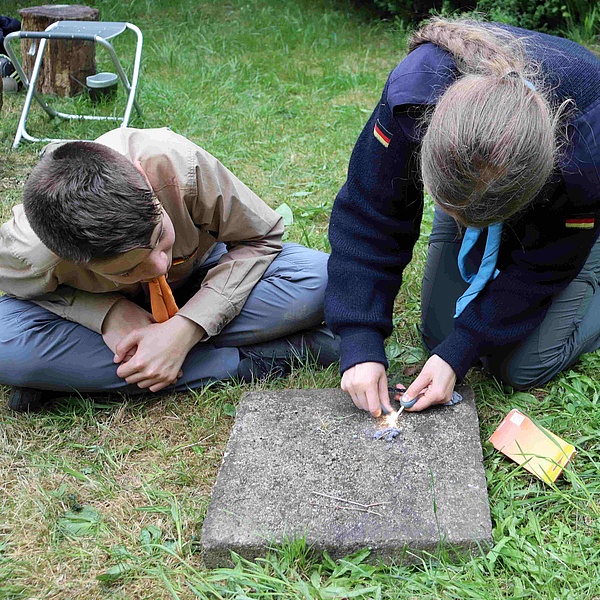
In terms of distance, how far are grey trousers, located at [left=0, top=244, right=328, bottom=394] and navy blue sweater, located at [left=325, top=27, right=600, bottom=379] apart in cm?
23

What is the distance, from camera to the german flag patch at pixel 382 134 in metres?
2.00

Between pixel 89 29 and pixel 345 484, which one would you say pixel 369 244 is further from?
pixel 89 29

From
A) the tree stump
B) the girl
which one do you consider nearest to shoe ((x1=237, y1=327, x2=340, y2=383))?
the girl

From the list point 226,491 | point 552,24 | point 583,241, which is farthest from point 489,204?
point 552,24

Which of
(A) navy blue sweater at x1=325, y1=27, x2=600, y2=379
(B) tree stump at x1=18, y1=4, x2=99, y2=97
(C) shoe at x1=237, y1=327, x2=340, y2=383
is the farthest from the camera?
(B) tree stump at x1=18, y1=4, x2=99, y2=97

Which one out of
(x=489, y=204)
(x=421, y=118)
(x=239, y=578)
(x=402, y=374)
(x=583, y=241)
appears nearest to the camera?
(x=489, y=204)

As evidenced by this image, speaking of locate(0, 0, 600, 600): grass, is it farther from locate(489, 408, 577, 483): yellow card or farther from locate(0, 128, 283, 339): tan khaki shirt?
locate(0, 128, 283, 339): tan khaki shirt

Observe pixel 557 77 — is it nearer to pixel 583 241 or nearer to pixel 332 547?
pixel 583 241

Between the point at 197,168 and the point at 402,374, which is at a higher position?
the point at 197,168

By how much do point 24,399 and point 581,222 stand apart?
1684 mm

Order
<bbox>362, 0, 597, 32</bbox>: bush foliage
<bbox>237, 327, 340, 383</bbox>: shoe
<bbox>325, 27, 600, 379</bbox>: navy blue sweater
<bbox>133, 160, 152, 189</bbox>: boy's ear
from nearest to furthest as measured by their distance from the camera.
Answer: <bbox>325, 27, 600, 379</bbox>: navy blue sweater, <bbox>133, 160, 152, 189</bbox>: boy's ear, <bbox>237, 327, 340, 383</bbox>: shoe, <bbox>362, 0, 597, 32</bbox>: bush foliage

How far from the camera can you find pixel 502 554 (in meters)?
1.75

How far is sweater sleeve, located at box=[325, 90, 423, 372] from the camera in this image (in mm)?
2092

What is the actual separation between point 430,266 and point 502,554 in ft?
3.51
